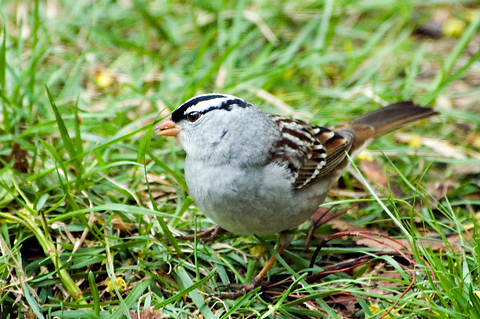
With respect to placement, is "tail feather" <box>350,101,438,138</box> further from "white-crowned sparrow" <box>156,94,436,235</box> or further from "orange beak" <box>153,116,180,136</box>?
"orange beak" <box>153,116,180,136</box>

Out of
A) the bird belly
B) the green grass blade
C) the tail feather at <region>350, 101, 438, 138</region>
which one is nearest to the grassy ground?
the green grass blade

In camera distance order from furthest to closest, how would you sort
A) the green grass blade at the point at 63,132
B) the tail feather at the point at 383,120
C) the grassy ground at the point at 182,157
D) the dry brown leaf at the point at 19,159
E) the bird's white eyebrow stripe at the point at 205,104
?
1. the tail feather at the point at 383,120
2. the dry brown leaf at the point at 19,159
3. the bird's white eyebrow stripe at the point at 205,104
4. the green grass blade at the point at 63,132
5. the grassy ground at the point at 182,157

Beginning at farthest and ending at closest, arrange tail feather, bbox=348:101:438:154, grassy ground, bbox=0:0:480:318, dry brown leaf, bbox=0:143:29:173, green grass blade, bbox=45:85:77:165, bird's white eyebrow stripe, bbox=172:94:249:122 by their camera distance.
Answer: tail feather, bbox=348:101:438:154 → dry brown leaf, bbox=0:143:29:173 → bird's white eyebrow stripe, bbox=172:94:249:122 → green grass blade, bbox=45:85:77:165 → grassy ground, bbox=0:0:480:318

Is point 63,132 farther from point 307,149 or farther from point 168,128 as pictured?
point 307,149

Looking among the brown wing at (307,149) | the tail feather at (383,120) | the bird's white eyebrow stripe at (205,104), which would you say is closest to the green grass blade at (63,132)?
the bird's white eyebrow stripe at (205,104)

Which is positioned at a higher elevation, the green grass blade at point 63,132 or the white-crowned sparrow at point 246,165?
the green grass blade at point 63,132

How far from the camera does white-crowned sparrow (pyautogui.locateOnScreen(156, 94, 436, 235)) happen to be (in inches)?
115

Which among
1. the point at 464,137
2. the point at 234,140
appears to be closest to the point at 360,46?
the point at 464,137

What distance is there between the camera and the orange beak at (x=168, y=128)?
10.4 feet

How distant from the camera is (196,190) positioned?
299 centimetres

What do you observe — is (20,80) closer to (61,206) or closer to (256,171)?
(61,206)

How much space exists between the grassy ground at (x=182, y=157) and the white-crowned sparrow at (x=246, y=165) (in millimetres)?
226

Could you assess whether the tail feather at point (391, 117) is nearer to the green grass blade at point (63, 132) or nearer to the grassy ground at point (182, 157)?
the grassy ground at point (182, 157)

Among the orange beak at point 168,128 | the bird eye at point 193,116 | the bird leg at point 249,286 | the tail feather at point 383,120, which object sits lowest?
the bird leg at point 249,286
